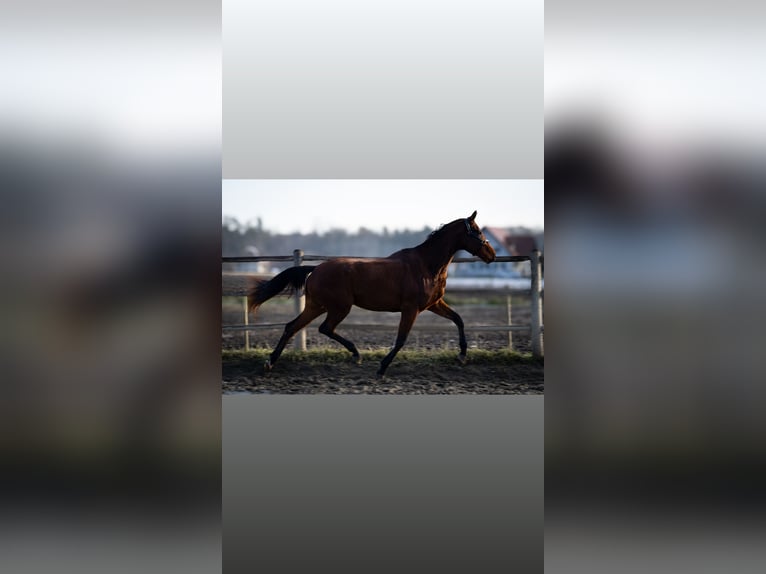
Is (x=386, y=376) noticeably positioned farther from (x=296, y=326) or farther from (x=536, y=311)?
(x=536, y=311)

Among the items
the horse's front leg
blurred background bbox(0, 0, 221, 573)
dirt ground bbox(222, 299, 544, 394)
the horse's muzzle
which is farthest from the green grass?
blurred background bbox(0, 0, 221, 573)

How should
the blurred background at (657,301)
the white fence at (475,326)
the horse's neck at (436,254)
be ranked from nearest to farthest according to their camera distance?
the blurred background at (657,301) → the horse's neck at (436,254) → the white fence at (475,326)

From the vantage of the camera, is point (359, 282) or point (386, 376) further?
point (359, 282)

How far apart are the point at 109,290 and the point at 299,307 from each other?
3065 mm

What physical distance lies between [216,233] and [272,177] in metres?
2.91

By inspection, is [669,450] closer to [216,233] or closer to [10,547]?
[216,233]

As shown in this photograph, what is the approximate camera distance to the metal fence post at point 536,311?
595cm

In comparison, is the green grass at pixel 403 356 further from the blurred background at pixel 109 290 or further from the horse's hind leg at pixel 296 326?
the blurred background at pixel 109 290

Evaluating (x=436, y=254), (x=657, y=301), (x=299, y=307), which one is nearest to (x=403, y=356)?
(x=436, y=254)

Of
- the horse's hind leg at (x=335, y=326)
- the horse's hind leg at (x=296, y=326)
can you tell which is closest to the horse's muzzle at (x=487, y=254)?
the horse's hind leg at (x=335, y=326)

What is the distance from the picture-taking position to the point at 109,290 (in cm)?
295

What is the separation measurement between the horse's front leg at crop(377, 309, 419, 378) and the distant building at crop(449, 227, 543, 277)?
57 centimetres

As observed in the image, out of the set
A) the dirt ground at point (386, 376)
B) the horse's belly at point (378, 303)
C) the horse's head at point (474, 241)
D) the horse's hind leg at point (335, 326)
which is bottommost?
the dirt ground at point (386, 376)

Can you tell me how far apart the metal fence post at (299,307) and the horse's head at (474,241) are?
153 centimetres
